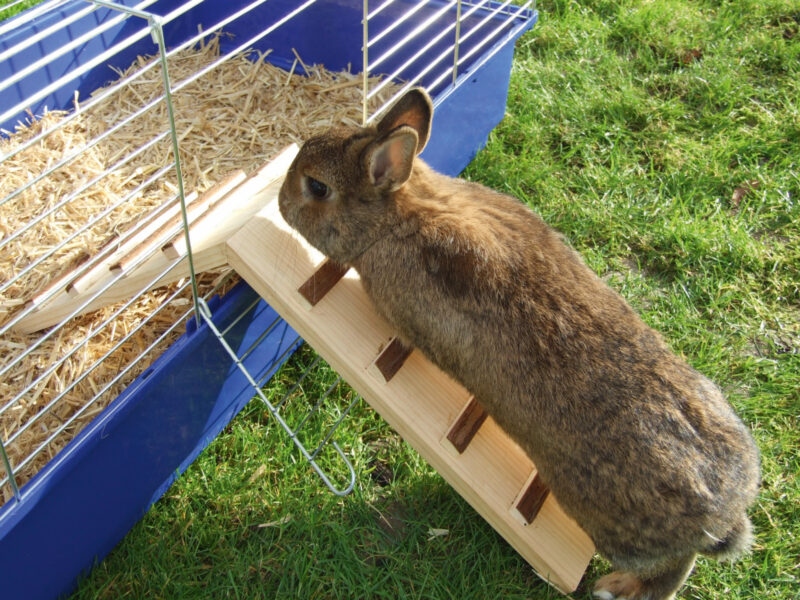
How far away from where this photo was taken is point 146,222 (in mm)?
2732

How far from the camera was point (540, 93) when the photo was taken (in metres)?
4.05

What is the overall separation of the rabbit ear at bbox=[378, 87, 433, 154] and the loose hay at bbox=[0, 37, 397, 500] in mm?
878

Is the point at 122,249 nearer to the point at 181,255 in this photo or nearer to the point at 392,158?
the point at 181,255

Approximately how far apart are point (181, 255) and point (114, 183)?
3.46 ft

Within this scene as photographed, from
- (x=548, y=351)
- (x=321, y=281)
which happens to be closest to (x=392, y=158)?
(x=321, y=281)

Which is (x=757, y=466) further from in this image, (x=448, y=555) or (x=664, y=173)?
(x=664, y=173)

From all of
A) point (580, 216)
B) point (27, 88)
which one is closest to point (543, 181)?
point (580, 216)

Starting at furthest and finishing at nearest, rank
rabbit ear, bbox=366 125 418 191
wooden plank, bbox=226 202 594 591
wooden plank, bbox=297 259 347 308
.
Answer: wooden plank, bbox=297 259 347 308 < wooden plank, bbox=226 202 594 591 < rabbit ear, bbox=366 125 418 191

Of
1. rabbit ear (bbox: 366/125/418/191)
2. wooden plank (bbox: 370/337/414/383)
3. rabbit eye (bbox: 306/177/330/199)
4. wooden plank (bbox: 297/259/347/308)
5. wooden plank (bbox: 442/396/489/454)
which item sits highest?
rabbit ear (bbox: 366/125/418/191)

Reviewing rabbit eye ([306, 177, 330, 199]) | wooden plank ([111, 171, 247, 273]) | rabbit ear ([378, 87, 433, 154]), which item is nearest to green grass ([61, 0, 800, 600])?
wooden plank ([111, 171, 247, 273])

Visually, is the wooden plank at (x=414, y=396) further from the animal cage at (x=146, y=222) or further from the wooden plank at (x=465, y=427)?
the animal cage at (x=146, y=222)

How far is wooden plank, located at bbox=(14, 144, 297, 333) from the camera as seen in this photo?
239cm

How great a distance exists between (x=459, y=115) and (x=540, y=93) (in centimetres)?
98

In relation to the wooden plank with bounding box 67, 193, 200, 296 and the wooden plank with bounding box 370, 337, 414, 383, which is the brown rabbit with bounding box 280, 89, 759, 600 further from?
the wooden plank with bounding box 67, 193, 200, 296
